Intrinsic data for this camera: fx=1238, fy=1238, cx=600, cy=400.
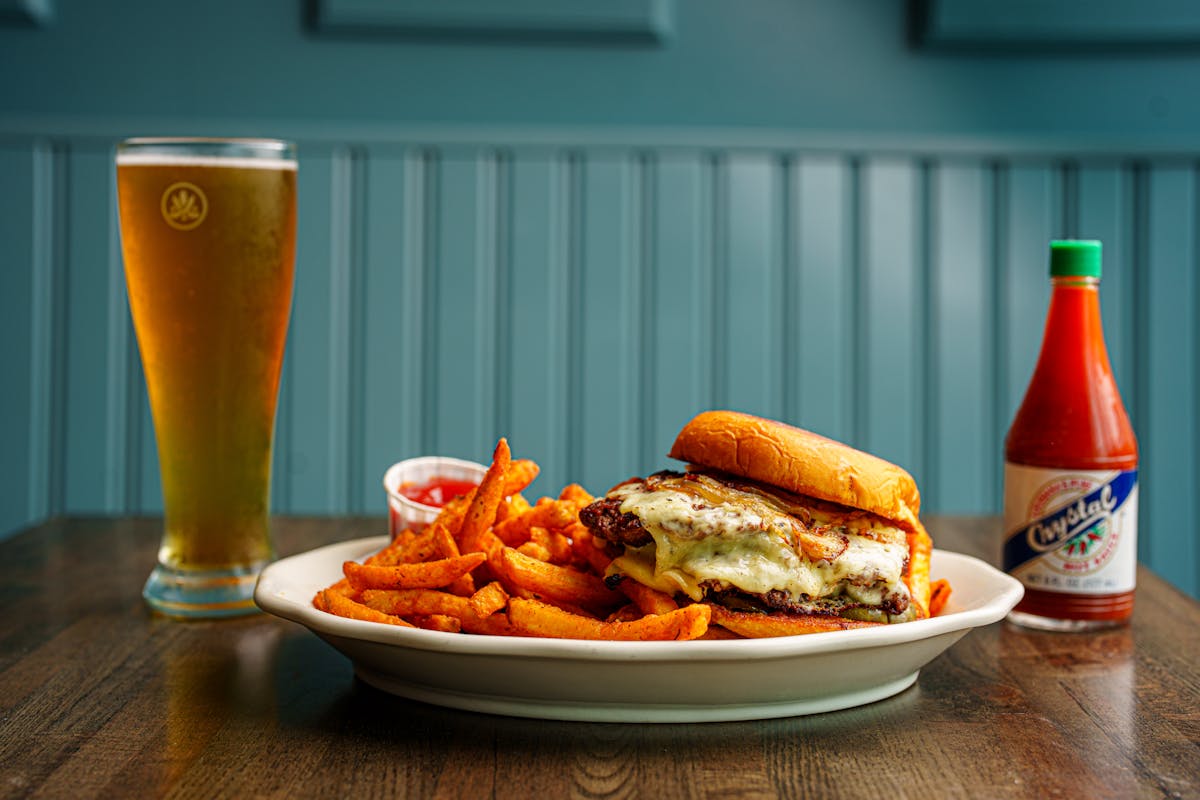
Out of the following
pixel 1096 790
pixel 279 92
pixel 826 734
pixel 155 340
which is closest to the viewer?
pixel 1096 790

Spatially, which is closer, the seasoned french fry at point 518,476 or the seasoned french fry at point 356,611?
the seasoned french fry at point 356,611

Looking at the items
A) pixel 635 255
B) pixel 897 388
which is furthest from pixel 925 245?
pixel 635 255

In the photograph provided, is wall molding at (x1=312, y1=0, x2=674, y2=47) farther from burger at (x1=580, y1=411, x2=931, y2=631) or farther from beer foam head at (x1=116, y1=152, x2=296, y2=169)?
burger at (x1=580, y1=411, x2=931, y2=631)

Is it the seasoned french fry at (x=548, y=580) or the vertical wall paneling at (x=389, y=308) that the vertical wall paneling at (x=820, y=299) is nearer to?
the vertical wall paneling at (x=389, y=308)

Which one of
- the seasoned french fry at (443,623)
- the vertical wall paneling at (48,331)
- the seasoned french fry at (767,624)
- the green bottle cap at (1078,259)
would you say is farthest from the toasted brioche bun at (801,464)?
the vertical wall paneling at (48,331)

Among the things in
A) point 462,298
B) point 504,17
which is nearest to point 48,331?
point 462,298

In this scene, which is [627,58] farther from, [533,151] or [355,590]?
[355,590]

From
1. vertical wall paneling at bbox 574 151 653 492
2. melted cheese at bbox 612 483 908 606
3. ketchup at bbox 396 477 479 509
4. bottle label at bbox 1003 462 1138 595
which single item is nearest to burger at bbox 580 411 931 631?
melted cheese at bbox 612 483 908 606

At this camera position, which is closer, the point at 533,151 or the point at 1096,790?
the point at 1096,790
